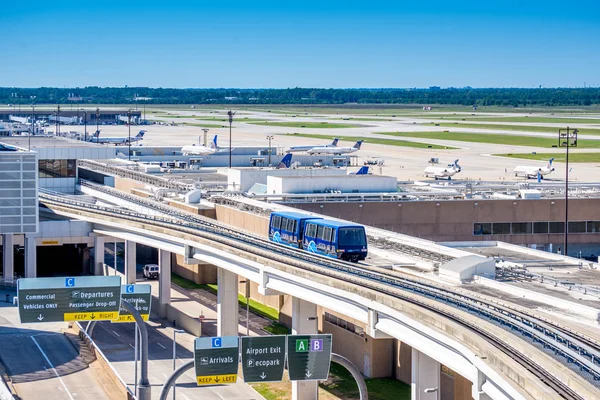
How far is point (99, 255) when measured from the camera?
75.6 metres

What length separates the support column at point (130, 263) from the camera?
232 feet

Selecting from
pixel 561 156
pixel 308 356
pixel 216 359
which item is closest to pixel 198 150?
pixel 561 156

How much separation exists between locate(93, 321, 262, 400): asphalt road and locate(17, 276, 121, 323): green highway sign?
7544 mm

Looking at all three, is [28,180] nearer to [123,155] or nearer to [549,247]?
[549,247]

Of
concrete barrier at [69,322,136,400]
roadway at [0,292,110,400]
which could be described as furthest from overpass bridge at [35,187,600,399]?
roadway at [0,292,110,400]

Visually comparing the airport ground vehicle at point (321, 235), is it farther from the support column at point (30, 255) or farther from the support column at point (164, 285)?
the support column at point (30, 255)

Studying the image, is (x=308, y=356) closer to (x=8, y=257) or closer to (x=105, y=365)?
(x=105, y=365)

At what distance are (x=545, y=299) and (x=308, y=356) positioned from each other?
13116 millimetres

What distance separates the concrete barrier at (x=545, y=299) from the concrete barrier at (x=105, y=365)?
1574cm

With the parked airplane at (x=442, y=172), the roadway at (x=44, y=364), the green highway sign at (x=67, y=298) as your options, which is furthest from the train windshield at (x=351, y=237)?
the parked airplane at (x=442, y=172)

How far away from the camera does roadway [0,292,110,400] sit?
154 feet

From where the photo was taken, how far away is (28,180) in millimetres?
72000

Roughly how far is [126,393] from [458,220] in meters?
41.7

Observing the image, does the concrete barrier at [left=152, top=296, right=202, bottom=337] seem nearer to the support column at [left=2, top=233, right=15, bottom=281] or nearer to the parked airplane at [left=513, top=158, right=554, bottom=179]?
the support column at [left=2, top=233, right=15, bottom=281]
